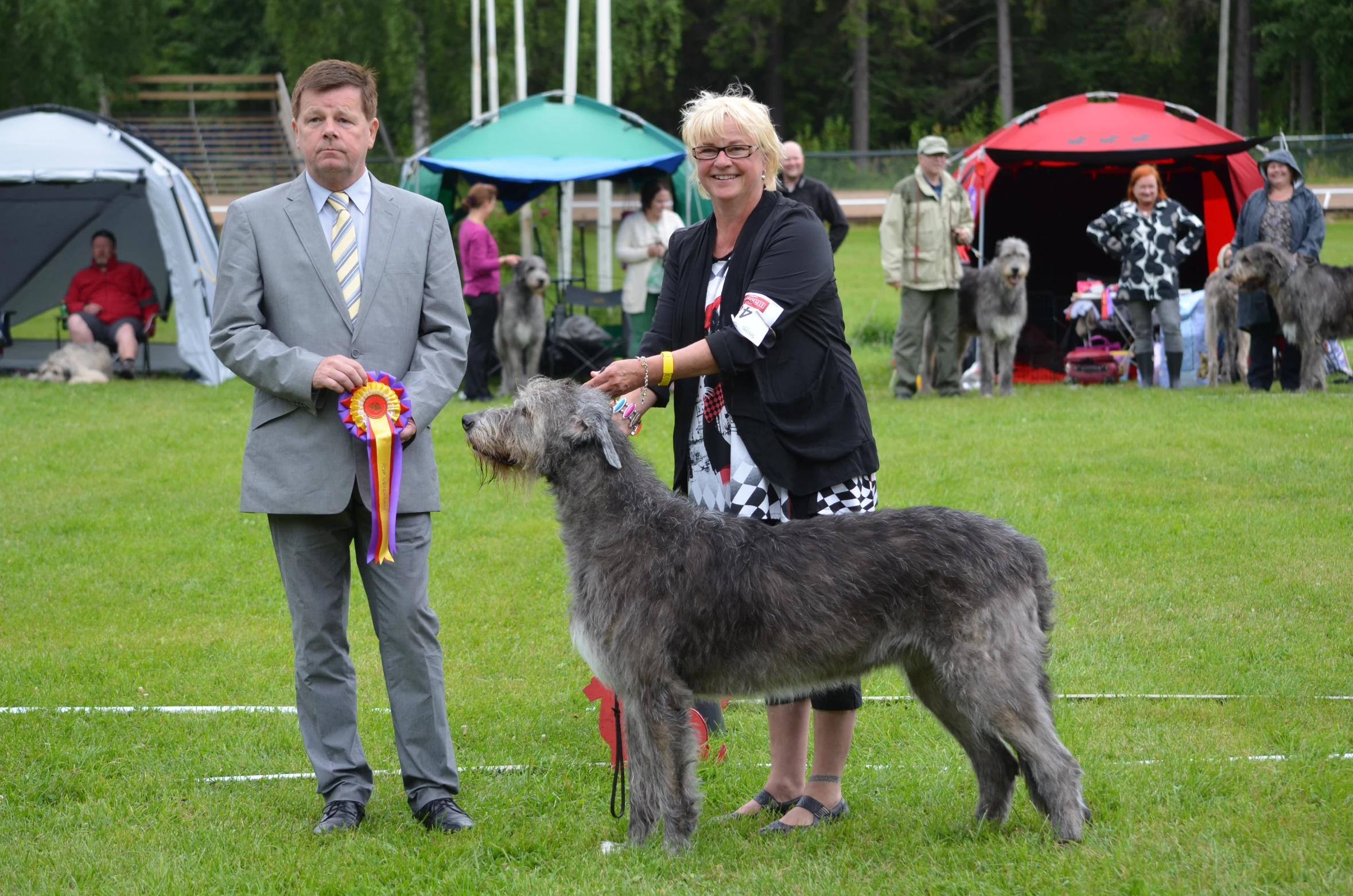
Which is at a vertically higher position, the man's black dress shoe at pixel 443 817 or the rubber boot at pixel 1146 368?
the rubber boot at pixel 1146 368

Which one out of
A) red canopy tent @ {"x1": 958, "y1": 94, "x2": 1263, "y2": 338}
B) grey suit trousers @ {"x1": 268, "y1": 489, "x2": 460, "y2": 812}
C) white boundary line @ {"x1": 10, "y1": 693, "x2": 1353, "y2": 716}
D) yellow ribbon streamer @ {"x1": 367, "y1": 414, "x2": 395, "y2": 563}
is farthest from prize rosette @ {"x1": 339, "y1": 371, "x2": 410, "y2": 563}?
red canopy tent @ {"x1": 958, "y1": 94, "x2": 1263, "y2": 338}

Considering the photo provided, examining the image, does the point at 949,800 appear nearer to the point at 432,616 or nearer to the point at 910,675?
the point at 910,675

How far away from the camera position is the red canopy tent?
593 inches

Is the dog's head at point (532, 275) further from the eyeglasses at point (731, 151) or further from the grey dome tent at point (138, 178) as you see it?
the eyeglasses at point (731, 151)

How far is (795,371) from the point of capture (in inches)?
155

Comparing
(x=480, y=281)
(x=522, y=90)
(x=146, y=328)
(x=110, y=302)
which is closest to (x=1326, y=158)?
(x=522, y=90)

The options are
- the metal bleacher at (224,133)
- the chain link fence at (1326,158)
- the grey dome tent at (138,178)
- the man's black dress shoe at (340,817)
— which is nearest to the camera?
the man's black dress shoe at (340,817)

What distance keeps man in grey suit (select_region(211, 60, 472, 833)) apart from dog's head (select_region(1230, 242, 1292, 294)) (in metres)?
10.6

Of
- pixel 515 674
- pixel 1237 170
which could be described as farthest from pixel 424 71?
pixel 515 674

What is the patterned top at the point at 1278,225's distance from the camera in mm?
12953

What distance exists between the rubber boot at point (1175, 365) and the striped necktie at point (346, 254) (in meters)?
11.6

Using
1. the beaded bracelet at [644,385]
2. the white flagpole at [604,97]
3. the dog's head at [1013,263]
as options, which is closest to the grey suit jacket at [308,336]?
the beaded bracelet at [644,385]

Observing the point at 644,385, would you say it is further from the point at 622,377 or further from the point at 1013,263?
the point at 1013,263

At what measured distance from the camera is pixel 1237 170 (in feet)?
51.1
